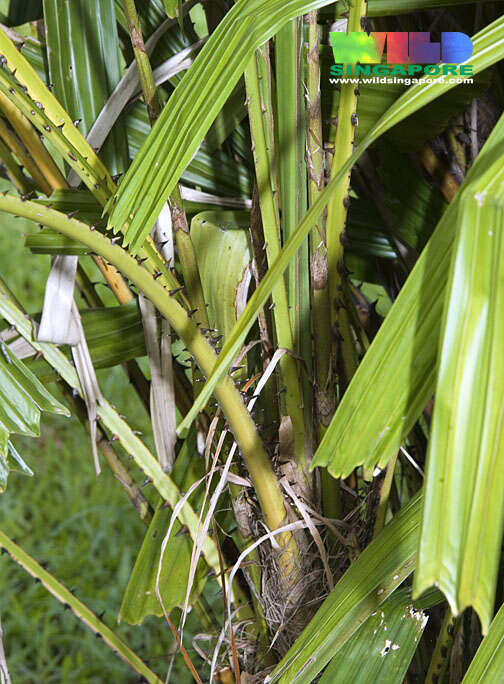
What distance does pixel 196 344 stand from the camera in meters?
0.28

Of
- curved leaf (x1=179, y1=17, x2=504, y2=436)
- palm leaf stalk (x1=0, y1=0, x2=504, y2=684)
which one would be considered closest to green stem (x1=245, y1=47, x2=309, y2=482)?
palm leaf stalk (x1=0, y1=0, x2=504, y2=684)

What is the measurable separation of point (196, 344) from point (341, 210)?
101 millimetres

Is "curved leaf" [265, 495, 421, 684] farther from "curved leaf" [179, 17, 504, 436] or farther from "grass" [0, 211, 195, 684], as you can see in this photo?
"grass" [0, 211, 195, 684]

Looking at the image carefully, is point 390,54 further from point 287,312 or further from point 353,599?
point 353,599

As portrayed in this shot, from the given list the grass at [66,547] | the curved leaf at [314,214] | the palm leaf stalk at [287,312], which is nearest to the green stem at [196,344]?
the palm leaf stalk at [287,312]

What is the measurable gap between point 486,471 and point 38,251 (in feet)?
0.92

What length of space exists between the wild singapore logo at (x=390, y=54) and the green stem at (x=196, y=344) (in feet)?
0.44

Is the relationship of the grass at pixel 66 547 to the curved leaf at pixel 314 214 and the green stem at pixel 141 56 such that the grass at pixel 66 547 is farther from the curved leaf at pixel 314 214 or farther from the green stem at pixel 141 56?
the curved leaf at pixel 314 214

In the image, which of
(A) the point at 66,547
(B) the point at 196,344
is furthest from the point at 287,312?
(A) the point at 66,547

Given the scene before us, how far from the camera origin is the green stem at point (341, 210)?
29 centimetres

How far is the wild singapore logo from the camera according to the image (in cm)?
28

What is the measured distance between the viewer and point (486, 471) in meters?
0.13

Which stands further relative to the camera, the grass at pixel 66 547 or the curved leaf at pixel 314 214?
the grass at pixel 66 547

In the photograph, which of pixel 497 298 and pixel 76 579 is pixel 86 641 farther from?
pixel 497 298
